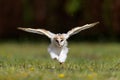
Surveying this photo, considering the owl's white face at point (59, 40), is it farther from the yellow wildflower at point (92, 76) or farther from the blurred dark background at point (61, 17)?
the blurred dark background at point (61, 17)

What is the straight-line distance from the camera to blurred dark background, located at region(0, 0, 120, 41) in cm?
2269

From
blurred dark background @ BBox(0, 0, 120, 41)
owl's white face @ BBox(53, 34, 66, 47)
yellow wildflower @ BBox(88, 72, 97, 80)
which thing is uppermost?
blurred dark background @ BBox(0, 0, 120, 41)

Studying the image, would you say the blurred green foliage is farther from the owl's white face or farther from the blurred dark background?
the owl's white face

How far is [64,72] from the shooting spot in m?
10.8

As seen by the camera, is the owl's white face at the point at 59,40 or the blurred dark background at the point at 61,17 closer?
the owl's white face at the point at 59,40

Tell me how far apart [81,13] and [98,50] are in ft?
12.5

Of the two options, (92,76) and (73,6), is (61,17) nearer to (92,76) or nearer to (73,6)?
(73,6)

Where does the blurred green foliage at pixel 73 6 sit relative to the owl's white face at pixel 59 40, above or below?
above

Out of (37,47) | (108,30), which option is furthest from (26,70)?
(108,30)

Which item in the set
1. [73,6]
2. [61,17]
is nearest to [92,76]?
[73,6]

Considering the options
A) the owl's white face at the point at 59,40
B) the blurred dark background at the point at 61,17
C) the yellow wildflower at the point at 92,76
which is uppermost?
the blurred dark background at the point at 61,17

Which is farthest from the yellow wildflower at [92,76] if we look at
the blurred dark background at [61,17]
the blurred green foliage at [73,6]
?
the blurred green foliage at [73,6]

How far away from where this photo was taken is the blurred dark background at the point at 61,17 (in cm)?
2269

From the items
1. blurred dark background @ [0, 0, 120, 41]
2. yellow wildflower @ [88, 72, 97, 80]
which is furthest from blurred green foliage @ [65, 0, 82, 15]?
yellow wildflower @ [88, 72, 97, 80]
